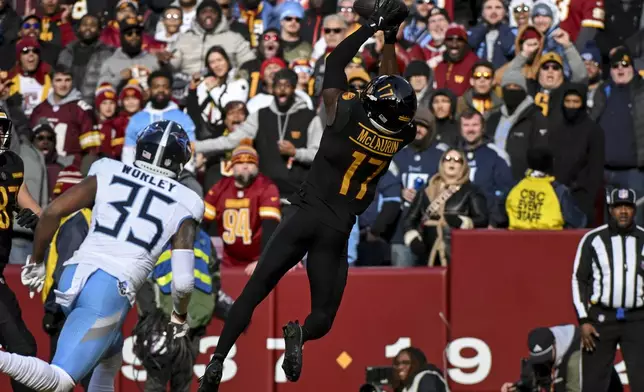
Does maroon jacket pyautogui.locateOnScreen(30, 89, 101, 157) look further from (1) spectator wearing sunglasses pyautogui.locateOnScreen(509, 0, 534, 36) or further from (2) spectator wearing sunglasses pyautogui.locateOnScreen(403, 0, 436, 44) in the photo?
(1) spectator wearing sunglasses pyautogui.locateOnScreen(509, 0, 534, 36)

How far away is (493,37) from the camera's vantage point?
15.4 m

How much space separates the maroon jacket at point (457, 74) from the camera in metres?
14.7

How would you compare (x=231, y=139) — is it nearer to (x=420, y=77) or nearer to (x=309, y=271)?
(x=420, y=77)

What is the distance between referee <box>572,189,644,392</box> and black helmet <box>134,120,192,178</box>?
404 centimetres

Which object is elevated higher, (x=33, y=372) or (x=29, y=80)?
(x=29, y=80)

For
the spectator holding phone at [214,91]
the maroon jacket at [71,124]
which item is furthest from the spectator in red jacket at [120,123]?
the spectator holding phone at [214,91]

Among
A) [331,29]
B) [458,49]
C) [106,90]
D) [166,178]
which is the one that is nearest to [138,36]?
[106,90]

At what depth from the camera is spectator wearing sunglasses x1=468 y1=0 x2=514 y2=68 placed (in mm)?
15219

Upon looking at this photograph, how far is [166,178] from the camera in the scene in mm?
9875

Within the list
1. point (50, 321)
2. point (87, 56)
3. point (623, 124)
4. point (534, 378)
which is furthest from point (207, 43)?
point (534, 378)

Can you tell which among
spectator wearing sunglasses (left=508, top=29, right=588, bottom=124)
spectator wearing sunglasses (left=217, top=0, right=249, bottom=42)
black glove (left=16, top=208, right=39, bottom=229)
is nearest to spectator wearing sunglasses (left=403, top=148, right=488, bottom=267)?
spectator wearing sunglasses (left=508, top=29, right=588, bottom=124)

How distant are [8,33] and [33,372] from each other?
853 centimetres

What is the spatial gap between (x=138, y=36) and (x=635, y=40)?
5.41 metres

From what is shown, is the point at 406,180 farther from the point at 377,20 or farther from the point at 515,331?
the point at 377,20
